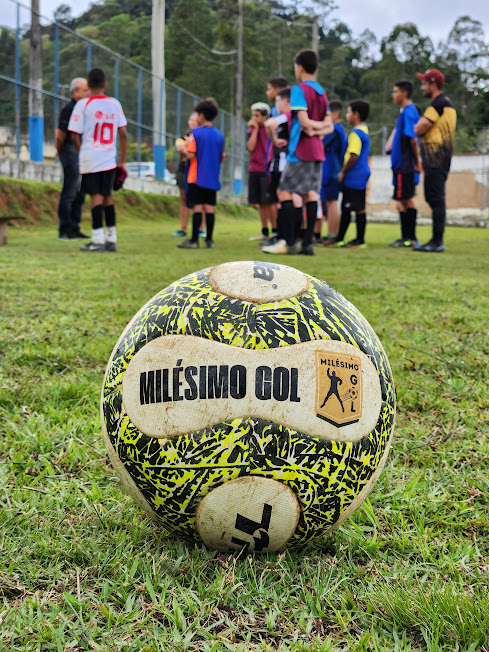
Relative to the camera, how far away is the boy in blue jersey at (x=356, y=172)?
9977 mm

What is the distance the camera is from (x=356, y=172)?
1040 centimetres

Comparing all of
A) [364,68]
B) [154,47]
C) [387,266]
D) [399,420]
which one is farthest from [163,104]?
[364,68]

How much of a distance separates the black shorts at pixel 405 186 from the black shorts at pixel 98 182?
458 cm

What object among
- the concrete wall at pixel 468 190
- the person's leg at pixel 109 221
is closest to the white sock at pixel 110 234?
the person's leg at pixel 109 221

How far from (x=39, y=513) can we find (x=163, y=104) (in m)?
21.5

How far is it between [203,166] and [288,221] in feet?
5.77

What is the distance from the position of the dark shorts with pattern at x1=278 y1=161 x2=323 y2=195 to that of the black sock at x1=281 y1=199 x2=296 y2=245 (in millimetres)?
195

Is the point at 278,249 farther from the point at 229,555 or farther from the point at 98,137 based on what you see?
the point at 229,555

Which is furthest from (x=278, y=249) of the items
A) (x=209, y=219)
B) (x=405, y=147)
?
(x=405, y=147)

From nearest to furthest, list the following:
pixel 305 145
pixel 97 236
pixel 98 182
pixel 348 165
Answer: pixel 305 145, pixel 98 182, pixel 97 236, pixel 348 165

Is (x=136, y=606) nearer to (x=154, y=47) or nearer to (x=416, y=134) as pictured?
(x=416, y=134)

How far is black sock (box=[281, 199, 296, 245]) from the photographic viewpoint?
26.9ft

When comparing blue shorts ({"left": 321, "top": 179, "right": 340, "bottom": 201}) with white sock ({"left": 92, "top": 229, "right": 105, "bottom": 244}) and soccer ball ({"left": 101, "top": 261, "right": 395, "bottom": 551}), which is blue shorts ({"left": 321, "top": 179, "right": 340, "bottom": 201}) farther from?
soccer ball ({"left": 101, "top": 261, "right": 395, "bottom": 551})

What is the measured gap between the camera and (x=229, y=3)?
2314 inches
